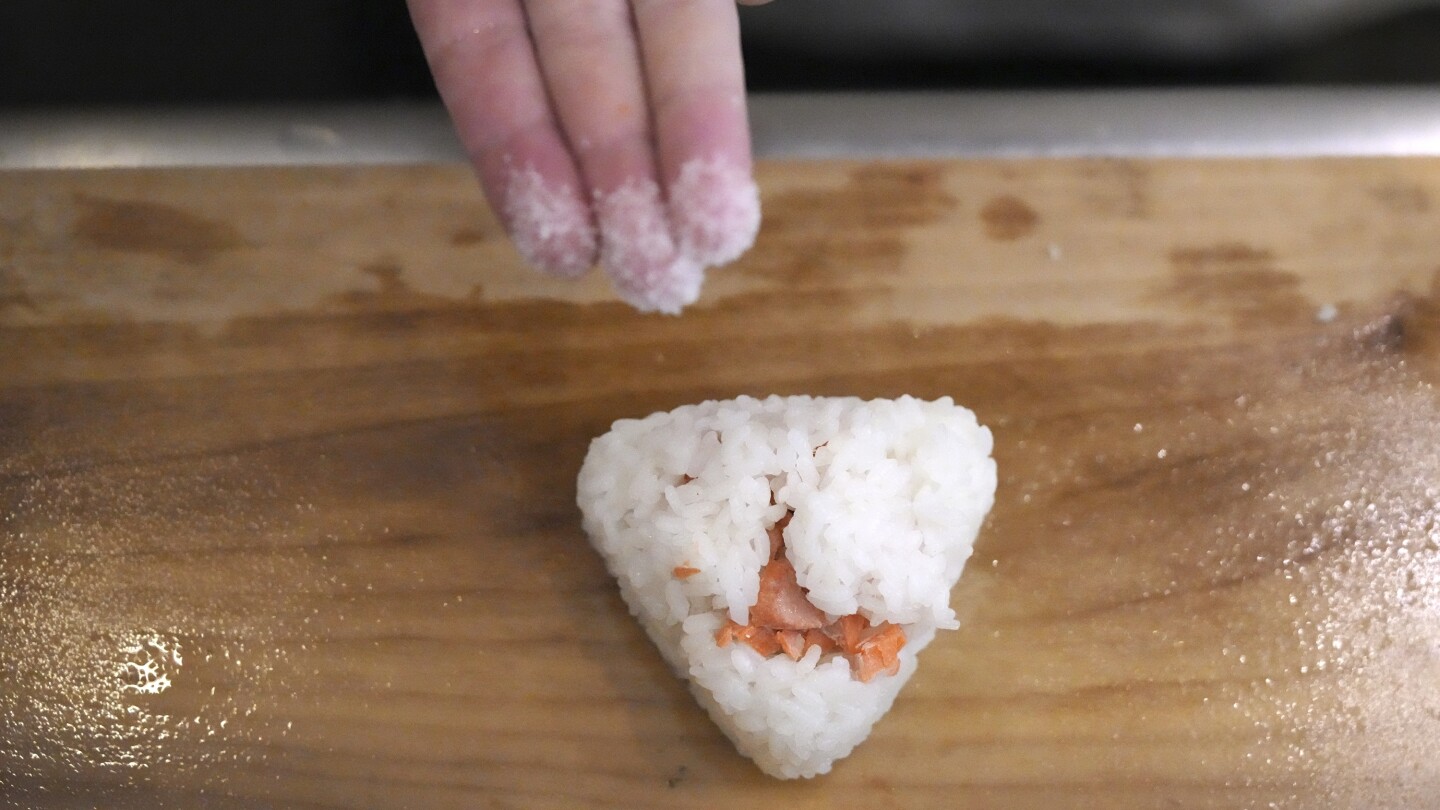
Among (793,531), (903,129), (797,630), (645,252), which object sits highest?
(645,252)

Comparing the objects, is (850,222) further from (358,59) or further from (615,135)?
(358,59)

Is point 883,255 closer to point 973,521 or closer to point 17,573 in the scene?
point 973,521

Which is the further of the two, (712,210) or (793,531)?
(793,531)

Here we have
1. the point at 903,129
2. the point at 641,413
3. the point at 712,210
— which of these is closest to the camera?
the point at 712,210

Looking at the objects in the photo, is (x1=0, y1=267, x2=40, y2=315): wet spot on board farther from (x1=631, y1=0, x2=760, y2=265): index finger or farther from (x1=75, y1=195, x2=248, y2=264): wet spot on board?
(x1=631, y1=0, x2=760, y2=265): index finger

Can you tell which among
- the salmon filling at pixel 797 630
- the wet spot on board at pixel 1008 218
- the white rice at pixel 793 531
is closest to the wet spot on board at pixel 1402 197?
the wet spot on board at pixel 1008 218

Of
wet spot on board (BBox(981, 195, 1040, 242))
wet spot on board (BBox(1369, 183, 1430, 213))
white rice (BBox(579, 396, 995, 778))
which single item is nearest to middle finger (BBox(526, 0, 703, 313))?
white rice (BBox(579, 396, 995, 778))

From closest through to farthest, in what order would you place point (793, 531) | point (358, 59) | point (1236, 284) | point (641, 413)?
point (793, 531)
point (641, 413)
point (1236, 284)
point (358, 59)

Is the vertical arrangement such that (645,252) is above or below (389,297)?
above

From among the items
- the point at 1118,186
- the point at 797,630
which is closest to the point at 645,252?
the point at 797,630
